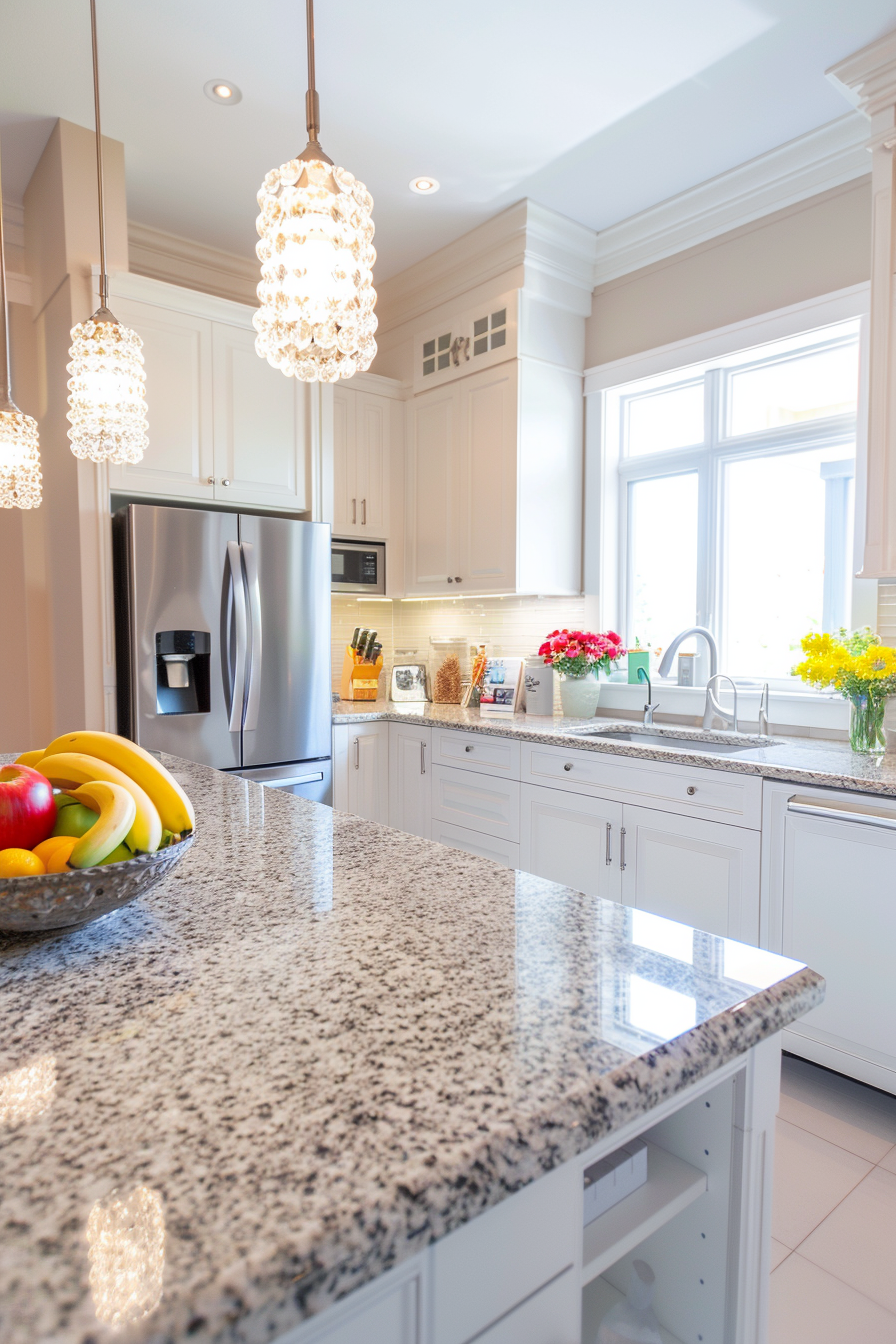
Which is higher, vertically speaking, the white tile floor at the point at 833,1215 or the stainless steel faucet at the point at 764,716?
the stainless steel faucet at the point at 764,716

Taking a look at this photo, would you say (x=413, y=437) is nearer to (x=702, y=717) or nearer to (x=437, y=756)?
(x=437, y=756)

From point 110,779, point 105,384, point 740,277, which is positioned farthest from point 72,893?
point 740,277

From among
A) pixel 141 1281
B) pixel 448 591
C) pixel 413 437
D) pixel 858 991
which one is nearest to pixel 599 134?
pixel 413 437

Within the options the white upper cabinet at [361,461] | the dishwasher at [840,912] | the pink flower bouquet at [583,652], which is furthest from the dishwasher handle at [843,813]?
the white upper cabinet at [361,461]

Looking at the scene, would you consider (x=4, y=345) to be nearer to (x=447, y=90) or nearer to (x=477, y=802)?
(x=447, y=90)

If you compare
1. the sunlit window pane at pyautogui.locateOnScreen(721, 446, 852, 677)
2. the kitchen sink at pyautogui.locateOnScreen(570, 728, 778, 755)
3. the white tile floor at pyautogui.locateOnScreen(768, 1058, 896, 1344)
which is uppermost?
the sunlit window pane at pyautogui.locateOnScreen(721, 446, 852, 677)

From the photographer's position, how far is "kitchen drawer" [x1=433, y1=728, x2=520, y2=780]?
9.85 feet

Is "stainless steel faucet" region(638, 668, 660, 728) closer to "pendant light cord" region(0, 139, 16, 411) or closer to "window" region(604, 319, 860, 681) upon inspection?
"window" region(604, 319, 860, 681)

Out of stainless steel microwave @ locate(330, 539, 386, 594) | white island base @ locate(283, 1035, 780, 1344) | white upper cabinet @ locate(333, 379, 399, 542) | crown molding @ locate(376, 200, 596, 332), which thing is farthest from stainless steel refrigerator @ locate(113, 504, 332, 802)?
white island base @ locate(283, 1035, 780, 1344)

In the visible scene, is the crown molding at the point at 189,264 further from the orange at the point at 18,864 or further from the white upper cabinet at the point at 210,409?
the orange at the point at 18,864

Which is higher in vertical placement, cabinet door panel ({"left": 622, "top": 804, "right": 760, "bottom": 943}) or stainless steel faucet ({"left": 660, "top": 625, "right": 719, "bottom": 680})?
stainless steel faucet ({"left": 660, "top": 625, "right": 719, "bottom": 680})

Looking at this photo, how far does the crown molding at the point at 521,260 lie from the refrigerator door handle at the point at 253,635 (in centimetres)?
167

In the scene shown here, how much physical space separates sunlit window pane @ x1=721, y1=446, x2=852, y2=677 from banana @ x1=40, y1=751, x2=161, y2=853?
2.63m

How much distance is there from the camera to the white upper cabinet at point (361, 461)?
3.90 metres
